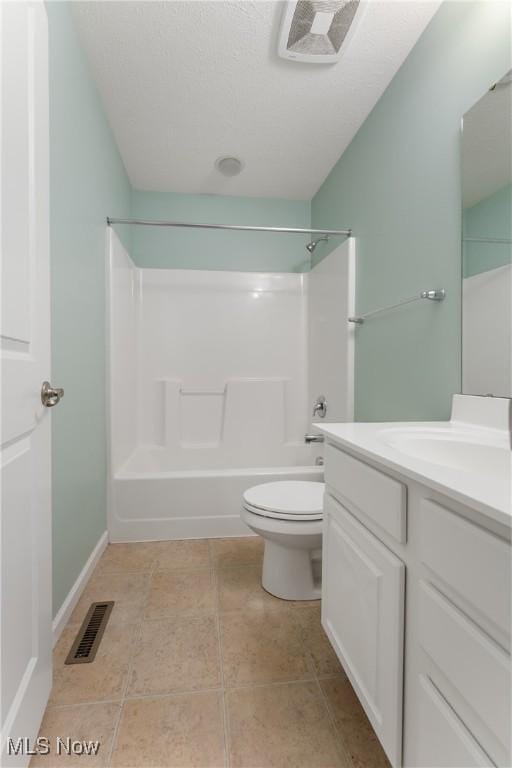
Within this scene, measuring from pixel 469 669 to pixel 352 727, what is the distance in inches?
27.7

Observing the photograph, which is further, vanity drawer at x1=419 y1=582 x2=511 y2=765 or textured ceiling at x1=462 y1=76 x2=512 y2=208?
textured ceiling at x1=462 y1=76 x2=512 y2=208

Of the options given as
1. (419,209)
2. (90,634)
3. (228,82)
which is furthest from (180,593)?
(228,82)

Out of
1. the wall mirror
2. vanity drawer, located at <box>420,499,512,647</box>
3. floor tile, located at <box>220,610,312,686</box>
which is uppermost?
the wall mirror

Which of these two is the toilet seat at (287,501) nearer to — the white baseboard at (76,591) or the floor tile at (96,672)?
the floor tile at (96,672)

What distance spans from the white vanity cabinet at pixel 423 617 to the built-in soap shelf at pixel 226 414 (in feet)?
6.05

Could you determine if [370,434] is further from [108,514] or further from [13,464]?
[108,514]

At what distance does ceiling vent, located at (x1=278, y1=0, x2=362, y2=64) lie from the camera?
1.31 meters

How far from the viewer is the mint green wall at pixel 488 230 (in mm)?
1087

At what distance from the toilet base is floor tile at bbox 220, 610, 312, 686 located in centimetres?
9

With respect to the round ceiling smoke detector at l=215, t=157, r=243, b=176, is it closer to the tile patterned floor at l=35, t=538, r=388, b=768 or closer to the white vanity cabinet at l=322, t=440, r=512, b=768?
the white vanity cabinet at l=322, t=440, r=512, b=768

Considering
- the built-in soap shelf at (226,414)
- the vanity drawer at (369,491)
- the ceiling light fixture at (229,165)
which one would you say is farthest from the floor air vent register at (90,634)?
the ceiling light fixture at (229,165)

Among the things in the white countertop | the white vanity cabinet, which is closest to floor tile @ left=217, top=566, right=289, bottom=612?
the white vanity cabinet

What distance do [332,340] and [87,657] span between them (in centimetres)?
201

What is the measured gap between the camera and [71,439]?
58.2 inches
